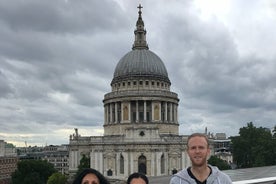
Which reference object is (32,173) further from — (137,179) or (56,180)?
(137,179)

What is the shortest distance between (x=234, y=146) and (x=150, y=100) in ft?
51.2

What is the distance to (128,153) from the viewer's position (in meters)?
70.7

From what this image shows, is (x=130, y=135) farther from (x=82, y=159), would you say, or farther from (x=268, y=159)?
(x=268, y=159)

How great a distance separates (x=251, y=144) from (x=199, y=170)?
67.8 metres

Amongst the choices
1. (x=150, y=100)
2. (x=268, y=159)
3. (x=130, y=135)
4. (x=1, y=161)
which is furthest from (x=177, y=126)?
(x=1, y=161)

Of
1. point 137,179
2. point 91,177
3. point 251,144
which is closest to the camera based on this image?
point 91,177

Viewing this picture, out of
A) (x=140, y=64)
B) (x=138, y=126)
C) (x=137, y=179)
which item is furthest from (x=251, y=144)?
(x=137, y=179)

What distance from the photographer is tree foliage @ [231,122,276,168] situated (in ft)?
204

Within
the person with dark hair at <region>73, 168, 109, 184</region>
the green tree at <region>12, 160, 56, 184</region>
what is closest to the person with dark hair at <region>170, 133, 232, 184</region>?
the person with dark hair at <region>73, 168, 109, 184</region>

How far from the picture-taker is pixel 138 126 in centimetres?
7362

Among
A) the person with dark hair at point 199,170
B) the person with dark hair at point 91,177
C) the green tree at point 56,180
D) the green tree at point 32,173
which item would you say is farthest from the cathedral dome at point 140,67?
the person with dark hair at point 91,177

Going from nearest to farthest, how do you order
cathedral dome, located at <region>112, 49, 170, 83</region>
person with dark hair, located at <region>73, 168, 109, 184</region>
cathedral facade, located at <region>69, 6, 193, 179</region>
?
person with dark hair, located at <region>73, 168, 109, 184</region>, cathedral facade, located at <region>69, 6, 193, 179</region>, cathedral dome, located at <region>112, 49, 170, 83</region>

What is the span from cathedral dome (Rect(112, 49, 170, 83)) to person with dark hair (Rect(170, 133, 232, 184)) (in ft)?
252

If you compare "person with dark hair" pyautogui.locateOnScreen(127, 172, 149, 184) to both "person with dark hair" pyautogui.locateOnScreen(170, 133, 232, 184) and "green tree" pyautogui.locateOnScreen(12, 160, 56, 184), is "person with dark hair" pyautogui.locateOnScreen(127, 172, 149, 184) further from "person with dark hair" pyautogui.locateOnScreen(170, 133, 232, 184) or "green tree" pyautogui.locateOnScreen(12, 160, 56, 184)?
"green tree" pyautogui.locateOnScreen(12, 160, 56, 184)
